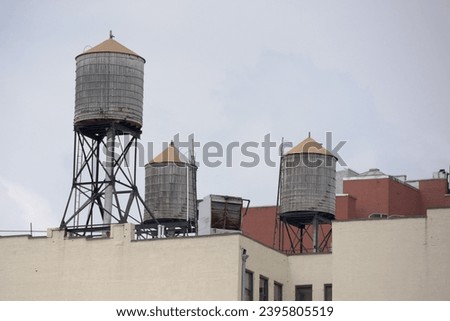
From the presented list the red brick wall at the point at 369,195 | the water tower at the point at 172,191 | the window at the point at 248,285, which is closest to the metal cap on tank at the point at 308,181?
the water tower at the point at 172,191

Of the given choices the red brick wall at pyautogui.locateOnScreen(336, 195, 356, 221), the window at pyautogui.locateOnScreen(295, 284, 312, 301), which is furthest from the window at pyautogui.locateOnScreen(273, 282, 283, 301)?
the red brick wall at pyautogui.locateOnScreen(336, 195, 356, 221)

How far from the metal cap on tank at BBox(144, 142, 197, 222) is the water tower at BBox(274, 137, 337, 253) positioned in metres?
4.79

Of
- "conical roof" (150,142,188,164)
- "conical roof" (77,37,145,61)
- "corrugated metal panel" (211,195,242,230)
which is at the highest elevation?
"conical roof" (77,37,145,61)

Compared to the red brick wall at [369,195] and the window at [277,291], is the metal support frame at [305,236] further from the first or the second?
the window at [277,291]

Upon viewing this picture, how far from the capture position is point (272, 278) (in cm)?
7269

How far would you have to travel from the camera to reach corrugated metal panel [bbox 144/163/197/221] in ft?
275

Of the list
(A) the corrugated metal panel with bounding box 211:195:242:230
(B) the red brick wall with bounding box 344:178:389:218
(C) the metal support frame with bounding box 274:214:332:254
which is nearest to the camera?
(A) the corrugated metal panel with bounding box 211:195:242:230

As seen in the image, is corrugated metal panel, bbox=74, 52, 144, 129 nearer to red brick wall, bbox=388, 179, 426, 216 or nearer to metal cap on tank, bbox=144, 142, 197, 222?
metal cap on tank, bbox=144, 142, 197, 222

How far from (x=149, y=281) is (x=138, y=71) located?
456 inches

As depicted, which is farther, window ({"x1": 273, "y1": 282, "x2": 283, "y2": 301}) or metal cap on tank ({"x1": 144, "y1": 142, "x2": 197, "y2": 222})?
metal cap on tank ({"x1": 144, "y1": 142, "x2": 197, "y2": 222})

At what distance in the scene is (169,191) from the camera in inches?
3324

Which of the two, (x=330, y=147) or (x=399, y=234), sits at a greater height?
(x=330, y=147)
